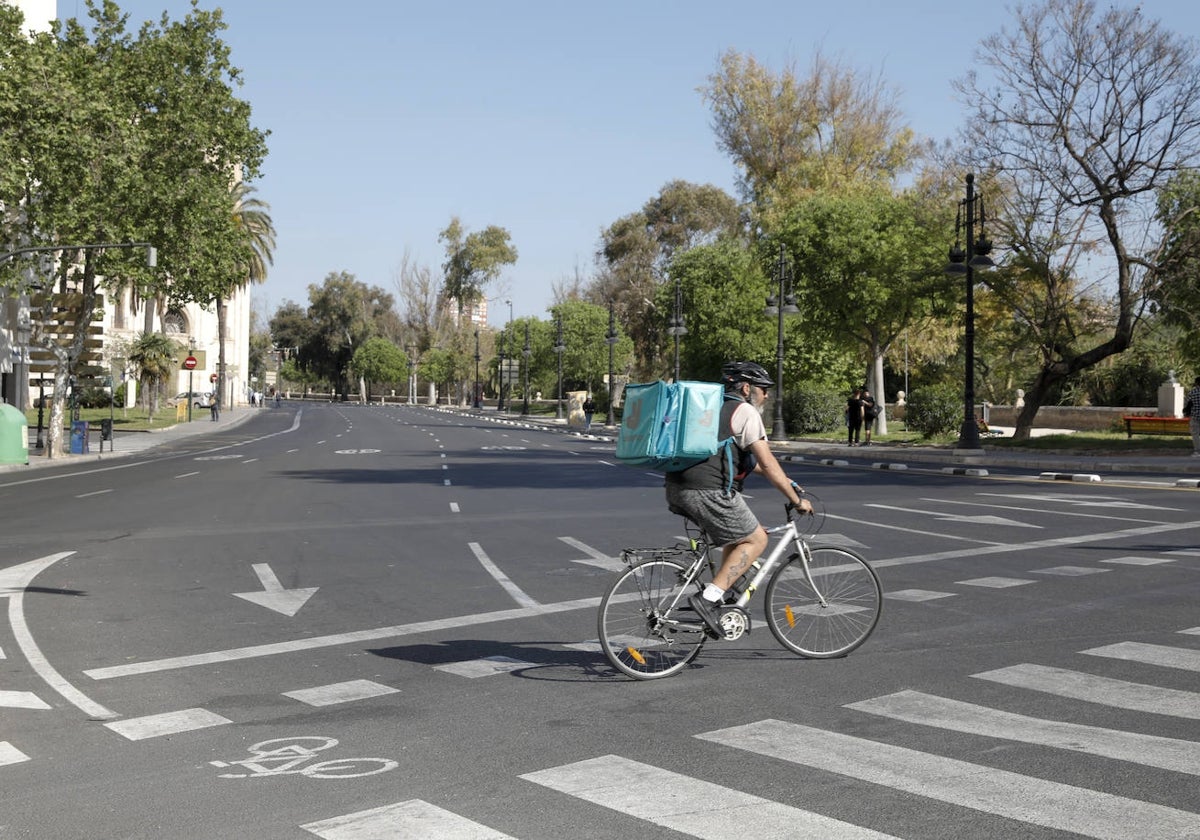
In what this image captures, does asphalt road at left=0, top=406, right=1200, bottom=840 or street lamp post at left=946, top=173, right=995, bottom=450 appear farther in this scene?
street lamp post at left=946, top=173, right=995, bottom=450

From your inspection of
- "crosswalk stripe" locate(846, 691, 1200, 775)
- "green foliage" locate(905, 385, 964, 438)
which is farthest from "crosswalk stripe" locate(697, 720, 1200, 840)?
"green foliage" locate(905, 385, 964, 438)

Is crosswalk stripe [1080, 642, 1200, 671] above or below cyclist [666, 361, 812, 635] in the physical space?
below

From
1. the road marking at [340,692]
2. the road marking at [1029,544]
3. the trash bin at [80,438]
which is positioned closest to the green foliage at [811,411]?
the trash bin at [80,438]

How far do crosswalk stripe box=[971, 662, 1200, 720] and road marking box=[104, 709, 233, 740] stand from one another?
448 cm

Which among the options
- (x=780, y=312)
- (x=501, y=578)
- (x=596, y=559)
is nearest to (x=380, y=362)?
(x=780, y=312)

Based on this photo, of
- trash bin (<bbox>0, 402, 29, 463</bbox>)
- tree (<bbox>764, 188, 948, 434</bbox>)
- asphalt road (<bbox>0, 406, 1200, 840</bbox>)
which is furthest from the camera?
tree (<bbox>764, 188, 948, 434</bbox>)

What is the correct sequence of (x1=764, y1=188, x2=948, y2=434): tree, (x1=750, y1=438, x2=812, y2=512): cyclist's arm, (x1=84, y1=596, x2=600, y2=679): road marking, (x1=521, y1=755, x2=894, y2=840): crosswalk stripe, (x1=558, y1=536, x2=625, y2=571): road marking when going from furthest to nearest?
(x1=764, y1=188, x2=948, y2=434): tree, (x1=558, y1=536, x2=625, y2=571): road marking, (x1=84, y1=596, x2=600, y2=679): road marking, (x1=750, y1=438, x2=812, y2=512): cyclist's arm, (x1=521, y1=755, x2=894, y2=840): crosswalk stripe

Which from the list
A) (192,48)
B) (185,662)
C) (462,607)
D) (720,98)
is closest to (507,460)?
(192,48)

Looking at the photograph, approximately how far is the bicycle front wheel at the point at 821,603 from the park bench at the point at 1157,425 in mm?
35443

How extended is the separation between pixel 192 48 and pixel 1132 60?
2761 centimetres

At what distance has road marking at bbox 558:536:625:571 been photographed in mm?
12562

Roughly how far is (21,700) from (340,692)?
180cm

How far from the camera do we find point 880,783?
17.1 ft

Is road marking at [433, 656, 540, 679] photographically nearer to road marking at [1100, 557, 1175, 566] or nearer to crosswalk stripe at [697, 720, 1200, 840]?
crosswalk stripe at [697, 720, 1200, 840]
